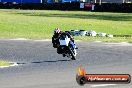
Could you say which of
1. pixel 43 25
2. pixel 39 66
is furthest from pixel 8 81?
pixel 43 25

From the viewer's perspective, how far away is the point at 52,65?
15.7 m

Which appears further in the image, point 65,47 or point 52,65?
point 52,65

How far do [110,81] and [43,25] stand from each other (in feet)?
117

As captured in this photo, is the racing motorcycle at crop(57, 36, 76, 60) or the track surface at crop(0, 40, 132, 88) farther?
the racing motorcycle at crop(57, 36, 76, 60)

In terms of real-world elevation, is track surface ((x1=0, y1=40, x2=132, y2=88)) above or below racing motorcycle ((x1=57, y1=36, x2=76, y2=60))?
below

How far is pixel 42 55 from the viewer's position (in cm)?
1947

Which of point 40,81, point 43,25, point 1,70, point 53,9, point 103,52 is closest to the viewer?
point 40,81

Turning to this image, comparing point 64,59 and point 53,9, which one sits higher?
point 64,59

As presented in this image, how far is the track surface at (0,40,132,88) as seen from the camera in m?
11.1

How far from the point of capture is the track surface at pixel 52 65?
11.1m

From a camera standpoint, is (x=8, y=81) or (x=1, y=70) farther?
(x=1, y=70)

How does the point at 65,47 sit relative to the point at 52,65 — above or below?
above

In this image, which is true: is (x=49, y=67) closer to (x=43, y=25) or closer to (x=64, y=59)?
(x=64, y=59)

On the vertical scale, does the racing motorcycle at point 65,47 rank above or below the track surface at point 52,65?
above
